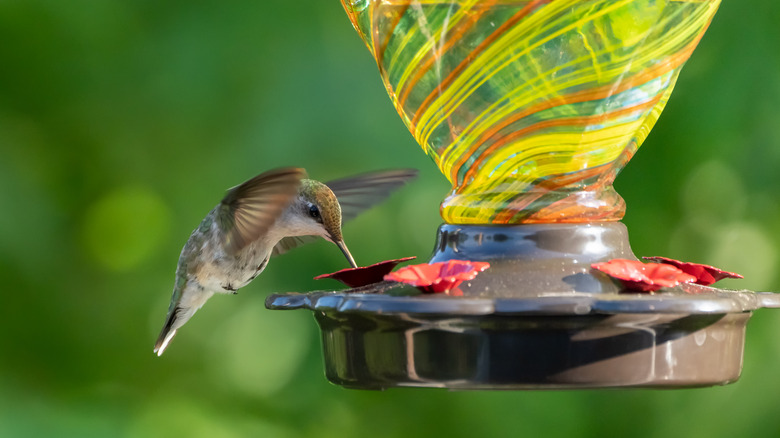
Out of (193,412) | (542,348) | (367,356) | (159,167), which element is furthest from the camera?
(159,167)

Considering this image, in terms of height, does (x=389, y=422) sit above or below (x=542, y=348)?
below

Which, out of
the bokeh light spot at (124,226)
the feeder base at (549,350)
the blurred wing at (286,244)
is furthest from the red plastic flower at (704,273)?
the bokeh light spot at (124,226)

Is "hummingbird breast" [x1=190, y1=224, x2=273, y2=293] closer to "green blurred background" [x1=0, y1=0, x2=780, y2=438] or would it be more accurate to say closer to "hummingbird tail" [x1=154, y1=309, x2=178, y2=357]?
"hummingbird tail" [x1=154, y1=309, x2=178, y2=357]

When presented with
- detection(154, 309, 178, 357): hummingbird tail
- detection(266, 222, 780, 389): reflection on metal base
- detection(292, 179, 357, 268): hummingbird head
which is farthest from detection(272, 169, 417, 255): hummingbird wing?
detection(266, 222, 780, 389): reflection on metal base

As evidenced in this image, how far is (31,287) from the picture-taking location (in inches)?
198

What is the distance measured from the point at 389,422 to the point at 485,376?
3174 mm

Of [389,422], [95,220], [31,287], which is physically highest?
[95,220]

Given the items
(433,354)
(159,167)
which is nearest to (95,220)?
(159,167)

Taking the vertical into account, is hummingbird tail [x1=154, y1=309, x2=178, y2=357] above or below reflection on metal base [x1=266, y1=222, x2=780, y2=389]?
below

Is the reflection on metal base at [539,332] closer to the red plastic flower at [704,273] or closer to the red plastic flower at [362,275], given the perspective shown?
the red plastic flower at [704,273]

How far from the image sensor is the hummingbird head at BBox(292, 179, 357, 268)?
3.66 meters

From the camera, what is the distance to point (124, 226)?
198 inches

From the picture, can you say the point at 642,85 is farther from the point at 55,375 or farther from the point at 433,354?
the point at 55,375

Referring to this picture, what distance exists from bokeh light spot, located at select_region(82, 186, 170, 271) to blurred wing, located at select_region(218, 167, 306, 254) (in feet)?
4.44
